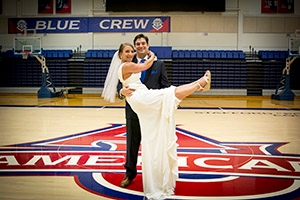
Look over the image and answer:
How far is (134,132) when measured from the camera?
A: 379cm

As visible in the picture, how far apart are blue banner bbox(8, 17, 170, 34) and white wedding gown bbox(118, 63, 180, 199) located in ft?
43.7

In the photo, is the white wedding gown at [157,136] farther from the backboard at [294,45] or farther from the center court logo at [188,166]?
the backboard at [294,45]

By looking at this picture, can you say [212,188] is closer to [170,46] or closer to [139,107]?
[139,107]

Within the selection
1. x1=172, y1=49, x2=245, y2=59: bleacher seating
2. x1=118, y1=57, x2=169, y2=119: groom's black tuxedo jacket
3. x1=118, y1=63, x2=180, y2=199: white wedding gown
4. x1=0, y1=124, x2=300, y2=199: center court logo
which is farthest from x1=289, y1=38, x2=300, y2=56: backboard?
x1=118, y1=63, x2=180, y2=199: white wedding gown

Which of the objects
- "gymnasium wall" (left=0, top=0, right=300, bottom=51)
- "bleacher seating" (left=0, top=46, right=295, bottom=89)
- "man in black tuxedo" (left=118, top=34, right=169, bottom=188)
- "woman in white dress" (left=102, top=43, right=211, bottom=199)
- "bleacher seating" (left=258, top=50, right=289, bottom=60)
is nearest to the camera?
"woman in white dress" (left=102, top=43, right=211, bottom=199)

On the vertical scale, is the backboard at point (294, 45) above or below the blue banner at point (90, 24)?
below

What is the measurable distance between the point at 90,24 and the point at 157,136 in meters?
14.0

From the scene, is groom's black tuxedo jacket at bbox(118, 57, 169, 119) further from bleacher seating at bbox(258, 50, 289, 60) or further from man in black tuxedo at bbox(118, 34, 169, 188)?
bleacher seating at bbox(258, 50, 289, 60)

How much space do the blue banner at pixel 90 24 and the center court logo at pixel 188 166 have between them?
35.8 feet

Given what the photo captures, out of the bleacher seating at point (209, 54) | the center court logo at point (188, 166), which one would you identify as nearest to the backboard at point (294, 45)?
the bleacher seating at point (209, 54)

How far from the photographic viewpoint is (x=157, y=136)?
3.47 meters

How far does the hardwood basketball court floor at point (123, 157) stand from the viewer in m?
3.48

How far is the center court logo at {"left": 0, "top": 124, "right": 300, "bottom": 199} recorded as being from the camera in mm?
3471

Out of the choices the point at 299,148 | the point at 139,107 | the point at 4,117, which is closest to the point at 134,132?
the point at 139,107
